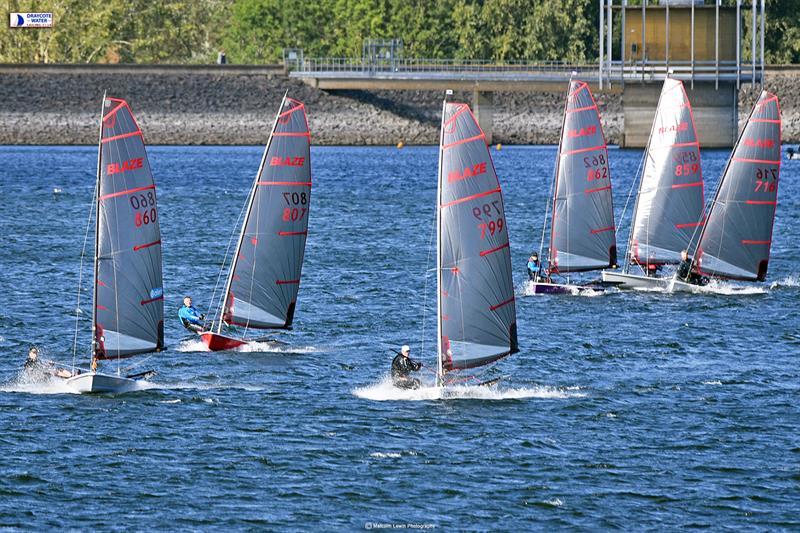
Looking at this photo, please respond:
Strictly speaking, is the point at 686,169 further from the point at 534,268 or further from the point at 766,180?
the point at 534,268

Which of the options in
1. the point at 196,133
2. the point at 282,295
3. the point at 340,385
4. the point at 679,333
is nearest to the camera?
the point at 340,385

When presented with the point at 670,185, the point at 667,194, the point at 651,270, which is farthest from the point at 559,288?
the point at 670,185

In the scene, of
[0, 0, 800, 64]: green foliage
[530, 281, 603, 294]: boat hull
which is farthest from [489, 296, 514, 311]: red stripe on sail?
[0, 0, 800, 64]: green foliage

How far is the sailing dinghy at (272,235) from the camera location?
47156 millimetres

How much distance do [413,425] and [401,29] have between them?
151 metres

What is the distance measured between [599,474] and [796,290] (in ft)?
98.5

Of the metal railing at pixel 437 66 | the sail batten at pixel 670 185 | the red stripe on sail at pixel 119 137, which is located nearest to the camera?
the red stripe on sail at pixel 119 137

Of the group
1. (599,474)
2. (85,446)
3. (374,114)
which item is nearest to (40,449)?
(85,446)

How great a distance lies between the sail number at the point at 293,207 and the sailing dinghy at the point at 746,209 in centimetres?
1794

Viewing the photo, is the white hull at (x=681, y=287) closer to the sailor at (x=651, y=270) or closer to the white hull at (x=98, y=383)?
the sailor at (x=651, y=270)

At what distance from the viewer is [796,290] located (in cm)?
6231

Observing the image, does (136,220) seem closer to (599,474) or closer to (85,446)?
(85,446)

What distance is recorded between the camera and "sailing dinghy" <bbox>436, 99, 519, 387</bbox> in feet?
127

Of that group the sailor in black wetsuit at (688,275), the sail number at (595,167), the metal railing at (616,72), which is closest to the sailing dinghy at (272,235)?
the sail number at (595,167)
